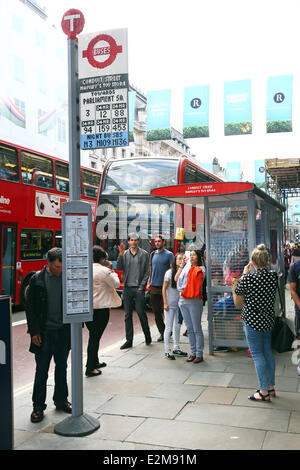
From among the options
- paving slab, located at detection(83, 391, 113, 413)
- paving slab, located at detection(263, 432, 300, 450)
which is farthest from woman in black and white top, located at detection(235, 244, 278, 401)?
paving slab, located at detection(83, 391, 113, 413)

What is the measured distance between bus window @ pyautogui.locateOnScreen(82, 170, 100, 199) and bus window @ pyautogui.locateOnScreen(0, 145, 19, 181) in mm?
3750

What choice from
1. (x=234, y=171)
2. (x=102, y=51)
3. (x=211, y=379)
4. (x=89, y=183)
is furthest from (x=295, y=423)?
(x=234, y=171)

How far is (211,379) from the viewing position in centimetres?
579

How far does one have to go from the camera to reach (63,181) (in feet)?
45.4

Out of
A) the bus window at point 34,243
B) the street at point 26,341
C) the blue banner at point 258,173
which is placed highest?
the blue banner at point 258,173

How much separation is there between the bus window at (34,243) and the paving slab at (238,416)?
811 centimetres

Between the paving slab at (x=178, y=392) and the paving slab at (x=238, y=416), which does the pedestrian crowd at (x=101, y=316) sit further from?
the paving slab at (x=178, y=392)

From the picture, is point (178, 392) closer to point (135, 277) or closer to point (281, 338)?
point (281, 338)

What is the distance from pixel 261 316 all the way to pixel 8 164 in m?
8.18

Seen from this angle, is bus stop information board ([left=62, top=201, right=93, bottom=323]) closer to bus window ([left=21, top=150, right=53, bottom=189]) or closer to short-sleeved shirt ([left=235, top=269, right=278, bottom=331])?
short-sleeved shirt ([left=235, top=269, right=278, bottom=331])

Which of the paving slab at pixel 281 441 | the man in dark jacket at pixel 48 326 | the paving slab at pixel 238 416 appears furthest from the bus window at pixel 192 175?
the paving slab at pixel 281 441

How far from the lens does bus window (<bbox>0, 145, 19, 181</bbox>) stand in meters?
11.2

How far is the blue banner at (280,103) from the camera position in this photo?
53.0ft
